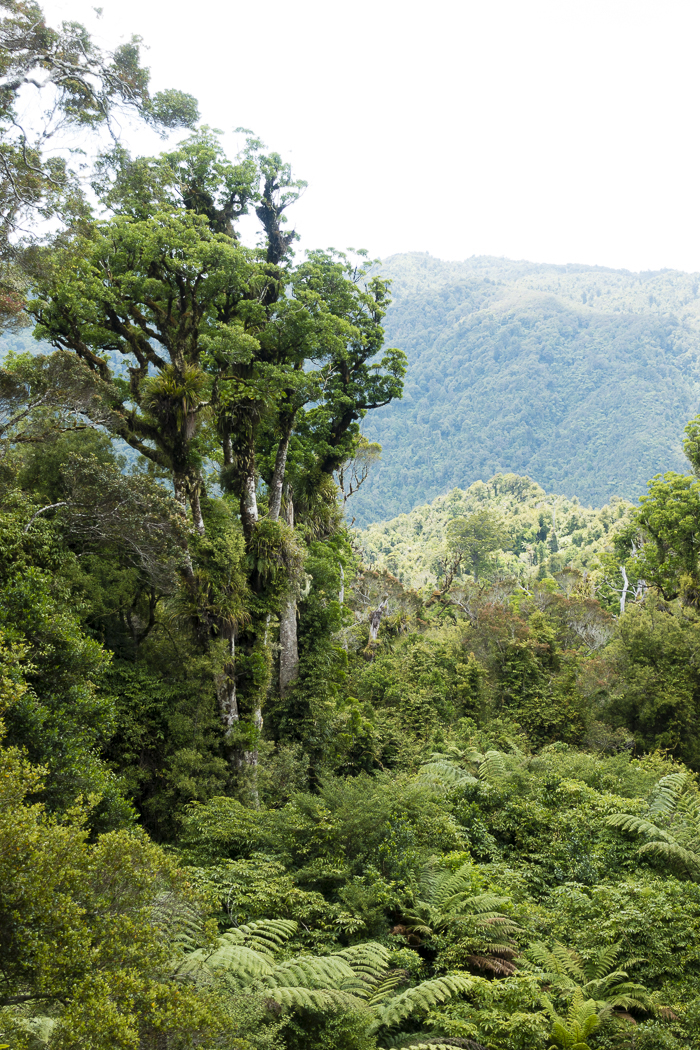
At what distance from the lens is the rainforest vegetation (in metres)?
4.05

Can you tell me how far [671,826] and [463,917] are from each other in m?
3.86

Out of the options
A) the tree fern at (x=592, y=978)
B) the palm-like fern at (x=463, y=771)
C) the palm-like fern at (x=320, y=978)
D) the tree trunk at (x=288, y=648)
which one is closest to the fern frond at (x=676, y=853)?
the tree fern at (x=592, y=978)

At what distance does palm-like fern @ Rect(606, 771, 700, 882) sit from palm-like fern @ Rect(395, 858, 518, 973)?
7.53 feet

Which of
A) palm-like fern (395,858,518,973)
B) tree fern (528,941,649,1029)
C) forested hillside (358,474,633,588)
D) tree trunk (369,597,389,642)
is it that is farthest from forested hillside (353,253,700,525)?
tree fern (528,941,649,1029)

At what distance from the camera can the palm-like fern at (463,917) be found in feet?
18.6

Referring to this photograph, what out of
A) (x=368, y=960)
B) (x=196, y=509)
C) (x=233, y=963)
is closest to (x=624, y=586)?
(x=196, y=509)

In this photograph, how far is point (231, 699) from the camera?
38.2ft

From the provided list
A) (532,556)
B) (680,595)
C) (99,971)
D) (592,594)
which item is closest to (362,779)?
(99,971)

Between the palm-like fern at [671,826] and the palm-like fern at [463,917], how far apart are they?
2296 millimetres

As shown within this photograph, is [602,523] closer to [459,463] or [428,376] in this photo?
[459,463]

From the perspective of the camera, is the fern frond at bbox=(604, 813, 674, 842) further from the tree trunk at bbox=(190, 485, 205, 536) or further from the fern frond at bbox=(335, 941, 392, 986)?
the tree trunk at bbox=(190, 485, 205, 536)

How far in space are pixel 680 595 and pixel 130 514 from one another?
65.2 feet

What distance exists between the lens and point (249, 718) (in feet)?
40.0

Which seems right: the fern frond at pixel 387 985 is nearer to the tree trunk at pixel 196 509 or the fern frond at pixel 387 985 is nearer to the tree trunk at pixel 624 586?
the tree trunk at pixel 196 509
